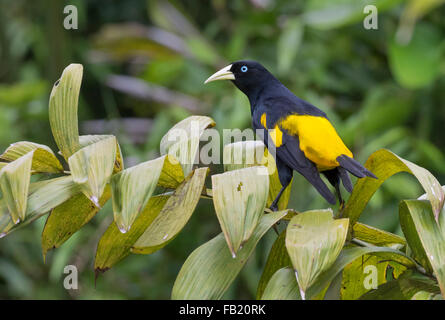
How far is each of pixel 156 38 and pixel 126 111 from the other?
101 cm

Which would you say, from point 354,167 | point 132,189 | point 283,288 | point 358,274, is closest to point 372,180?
point 354,167

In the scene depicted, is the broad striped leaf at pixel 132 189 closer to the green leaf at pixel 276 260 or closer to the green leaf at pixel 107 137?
the green leaf at pixel 107 137

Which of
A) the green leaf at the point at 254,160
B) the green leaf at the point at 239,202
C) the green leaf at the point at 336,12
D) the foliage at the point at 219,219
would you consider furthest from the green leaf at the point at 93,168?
the green leaf at the point at 336,12

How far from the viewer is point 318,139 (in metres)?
0.91

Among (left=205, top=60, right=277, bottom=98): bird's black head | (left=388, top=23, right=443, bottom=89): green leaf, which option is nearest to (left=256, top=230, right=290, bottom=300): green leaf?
(left=205, top=60, right=277, bottom=98): bird's black head

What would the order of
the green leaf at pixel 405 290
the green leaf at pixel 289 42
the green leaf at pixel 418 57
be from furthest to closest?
the green leaf at pixel 289 42, the green leaf at pixel 418 57, the green leaf at pixel 405 290

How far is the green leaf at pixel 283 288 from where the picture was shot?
0.62 m

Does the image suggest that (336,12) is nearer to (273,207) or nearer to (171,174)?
(273,207)

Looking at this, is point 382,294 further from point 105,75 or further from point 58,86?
point 105,75

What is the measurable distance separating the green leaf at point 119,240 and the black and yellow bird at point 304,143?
232mm

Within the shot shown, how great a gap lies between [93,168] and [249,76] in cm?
62

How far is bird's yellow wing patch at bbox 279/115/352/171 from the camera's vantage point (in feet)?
2.92

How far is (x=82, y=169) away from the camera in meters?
0.65
